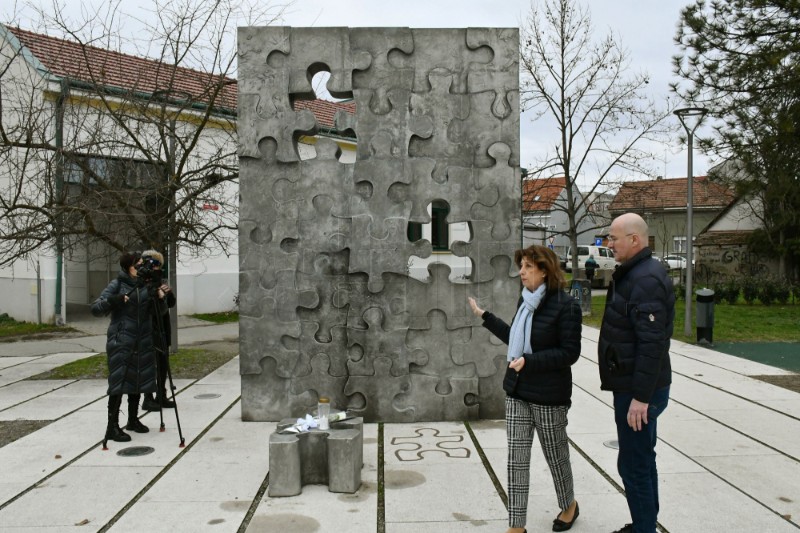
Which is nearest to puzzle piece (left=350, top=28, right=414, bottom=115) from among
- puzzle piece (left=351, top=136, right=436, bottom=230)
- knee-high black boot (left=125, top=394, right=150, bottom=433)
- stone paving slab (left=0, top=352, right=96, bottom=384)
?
puzzle piece (left=351, top=136, right=436, bottom=230)

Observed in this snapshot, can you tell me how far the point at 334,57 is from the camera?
7598mm

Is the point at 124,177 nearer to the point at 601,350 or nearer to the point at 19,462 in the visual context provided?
the point at 19,462

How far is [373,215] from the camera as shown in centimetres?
759

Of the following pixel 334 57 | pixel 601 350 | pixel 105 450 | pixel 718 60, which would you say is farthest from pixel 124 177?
pixel 718 60

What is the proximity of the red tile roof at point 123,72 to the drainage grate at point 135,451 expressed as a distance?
566 centimetres

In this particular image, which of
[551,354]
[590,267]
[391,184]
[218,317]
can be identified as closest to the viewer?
[551,354]

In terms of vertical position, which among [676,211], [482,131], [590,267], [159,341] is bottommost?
[159,341]

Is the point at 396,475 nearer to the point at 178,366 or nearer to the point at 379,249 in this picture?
the point at 379,249

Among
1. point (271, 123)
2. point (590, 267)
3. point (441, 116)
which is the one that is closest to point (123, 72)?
point (271, 123)

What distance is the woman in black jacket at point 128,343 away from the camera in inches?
270

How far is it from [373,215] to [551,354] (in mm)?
3622

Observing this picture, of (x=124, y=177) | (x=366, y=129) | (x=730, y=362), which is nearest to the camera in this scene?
(x=366, y=129)

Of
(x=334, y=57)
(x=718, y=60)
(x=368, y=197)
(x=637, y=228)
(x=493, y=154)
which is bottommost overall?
(x=637, y=228)

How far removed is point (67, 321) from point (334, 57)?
1314cm
